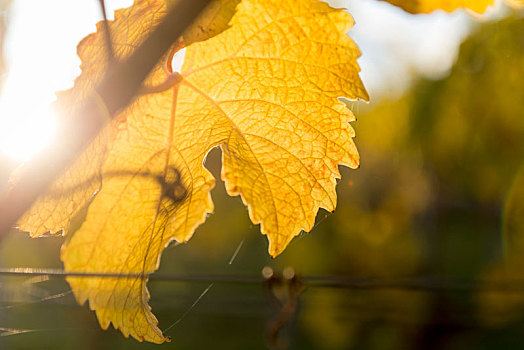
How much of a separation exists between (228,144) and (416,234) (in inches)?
386

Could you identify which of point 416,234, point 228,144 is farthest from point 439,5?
point 416,234

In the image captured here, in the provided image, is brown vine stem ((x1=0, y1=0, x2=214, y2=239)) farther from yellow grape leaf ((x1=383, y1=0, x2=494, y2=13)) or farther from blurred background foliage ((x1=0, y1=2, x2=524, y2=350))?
blurred background foliage ((x1=0, y1=2, x2=524, y2=350))

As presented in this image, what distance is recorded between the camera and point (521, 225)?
891cm

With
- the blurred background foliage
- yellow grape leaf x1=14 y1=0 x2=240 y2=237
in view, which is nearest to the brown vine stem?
yellow grape leaf x1=14 y1=0 x2=240 y2=237

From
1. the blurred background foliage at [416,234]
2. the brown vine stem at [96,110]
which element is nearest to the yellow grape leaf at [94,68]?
the brown vine stem at [96,110]

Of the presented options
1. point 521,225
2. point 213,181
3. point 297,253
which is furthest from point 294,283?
point 521,225

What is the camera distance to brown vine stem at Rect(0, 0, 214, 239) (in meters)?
0.18

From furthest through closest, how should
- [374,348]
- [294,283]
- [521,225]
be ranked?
1. [521,225]
2. [374,348]
3. [294,283]

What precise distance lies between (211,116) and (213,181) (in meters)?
0.04

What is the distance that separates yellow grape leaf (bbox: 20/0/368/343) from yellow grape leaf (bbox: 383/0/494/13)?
0.11ft

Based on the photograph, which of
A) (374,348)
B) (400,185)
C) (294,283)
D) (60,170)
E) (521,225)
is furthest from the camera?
(400,185)

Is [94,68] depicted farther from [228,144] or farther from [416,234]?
[416,234]

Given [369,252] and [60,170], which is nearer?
[60,170]

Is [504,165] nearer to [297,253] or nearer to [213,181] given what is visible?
[297,253]
